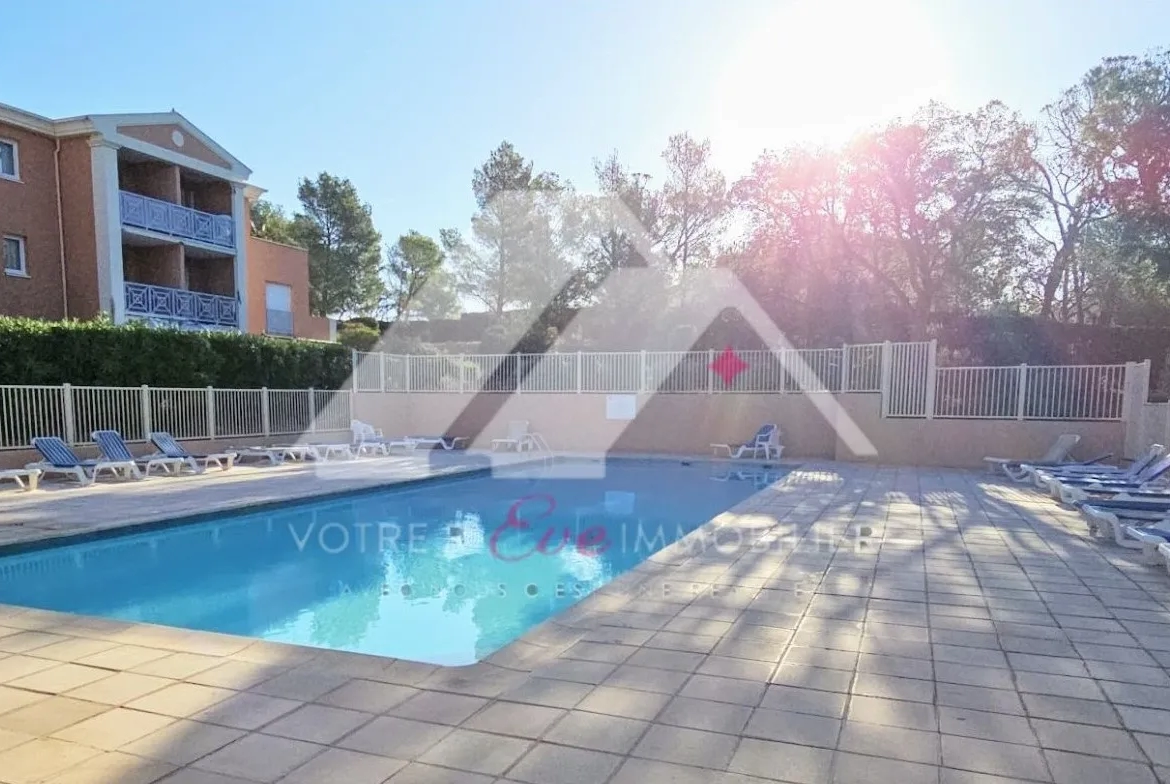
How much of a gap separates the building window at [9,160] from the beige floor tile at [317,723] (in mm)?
18077

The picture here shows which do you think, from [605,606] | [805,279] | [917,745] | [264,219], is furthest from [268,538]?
[264,219]

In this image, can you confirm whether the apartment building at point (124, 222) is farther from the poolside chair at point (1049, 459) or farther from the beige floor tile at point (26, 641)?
the poolside chair at point (1049, 459)

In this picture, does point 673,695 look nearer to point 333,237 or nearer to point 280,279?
point 280,279

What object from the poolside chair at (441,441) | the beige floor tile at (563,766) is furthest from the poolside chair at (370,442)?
the beige floor tile at (563,766)

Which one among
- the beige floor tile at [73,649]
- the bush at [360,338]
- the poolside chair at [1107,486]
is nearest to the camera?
the beige floor tile at [73,649]

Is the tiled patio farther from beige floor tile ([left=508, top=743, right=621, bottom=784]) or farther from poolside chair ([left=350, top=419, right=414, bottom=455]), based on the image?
poolside chair ([left=350, top=419, right=414, bottom=455])

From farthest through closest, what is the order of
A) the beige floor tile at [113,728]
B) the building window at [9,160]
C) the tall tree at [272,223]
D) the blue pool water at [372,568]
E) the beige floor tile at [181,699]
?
the tall tree at [272,223]
the building window at [9,160]
the blue pool water at [372,568]
the beige floor tile at [181,699]
the beige floor tile at [113,728]

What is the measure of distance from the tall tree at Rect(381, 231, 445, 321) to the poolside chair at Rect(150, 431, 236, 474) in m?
Result: 20.6

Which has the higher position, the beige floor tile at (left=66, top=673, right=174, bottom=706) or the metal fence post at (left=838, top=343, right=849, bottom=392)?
the metal fence post at (left=838, top=343, right=849, bottom=392)

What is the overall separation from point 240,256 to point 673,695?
65.8 ft

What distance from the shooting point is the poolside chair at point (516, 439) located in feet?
53.8

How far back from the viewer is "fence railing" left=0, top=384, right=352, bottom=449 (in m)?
10.6

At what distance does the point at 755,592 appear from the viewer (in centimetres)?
442

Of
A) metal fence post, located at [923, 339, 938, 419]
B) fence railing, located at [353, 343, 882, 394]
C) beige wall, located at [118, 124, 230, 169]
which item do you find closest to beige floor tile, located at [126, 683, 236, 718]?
metal fence post, located at [923, 339, 938, 419]
